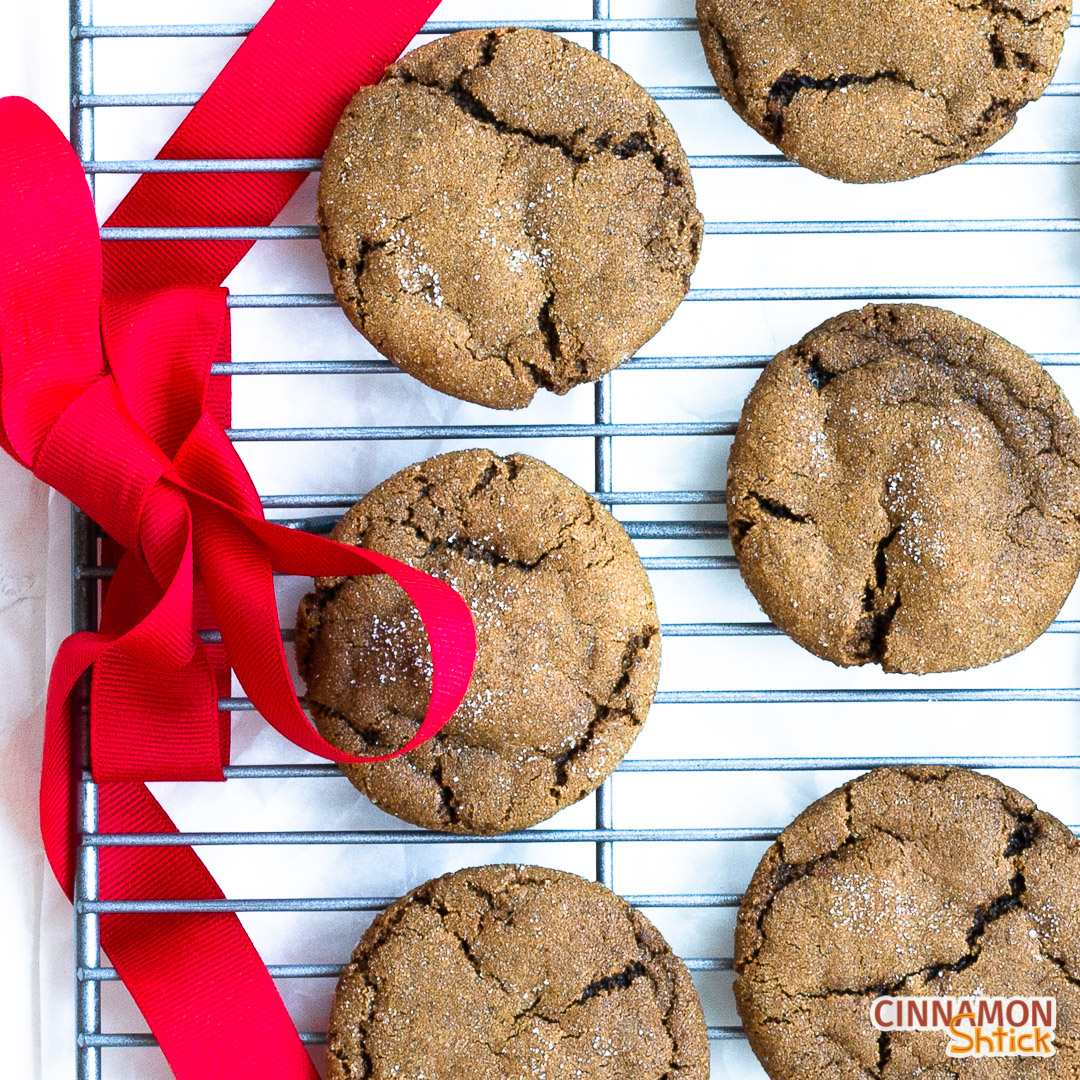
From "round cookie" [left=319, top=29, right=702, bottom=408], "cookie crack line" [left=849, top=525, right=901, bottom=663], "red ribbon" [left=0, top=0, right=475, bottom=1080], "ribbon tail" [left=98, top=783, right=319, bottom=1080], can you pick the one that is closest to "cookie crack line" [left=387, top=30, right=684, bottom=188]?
"round cookie" [left=319, top=29, right=702, bottom=408]

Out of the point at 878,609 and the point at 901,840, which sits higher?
the point at 878,609

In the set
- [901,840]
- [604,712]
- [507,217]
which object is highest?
[507,217]

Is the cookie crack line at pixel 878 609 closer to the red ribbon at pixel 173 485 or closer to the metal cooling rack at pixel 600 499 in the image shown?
the metal cooling rack at pixel 600 499

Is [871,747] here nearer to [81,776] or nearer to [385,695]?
[385,695]

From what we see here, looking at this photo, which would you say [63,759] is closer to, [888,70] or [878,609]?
[878,609]

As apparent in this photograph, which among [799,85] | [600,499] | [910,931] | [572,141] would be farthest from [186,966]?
[799,85]

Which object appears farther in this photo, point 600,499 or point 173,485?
point 600,499
